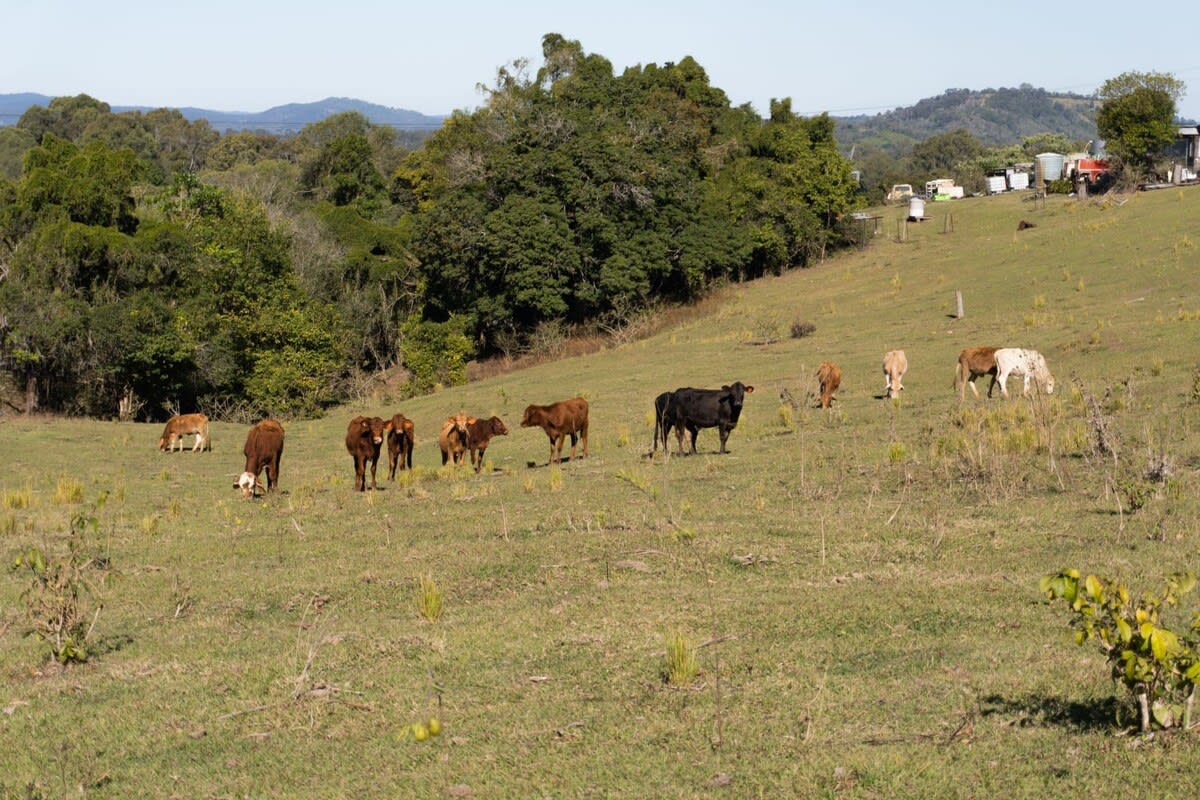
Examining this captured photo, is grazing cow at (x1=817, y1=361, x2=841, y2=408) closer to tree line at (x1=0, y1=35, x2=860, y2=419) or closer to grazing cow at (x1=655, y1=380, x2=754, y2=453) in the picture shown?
grazing cow at (x1=655, y1=380, x2=754, y2=453)

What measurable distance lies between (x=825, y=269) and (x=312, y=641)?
53.5 m

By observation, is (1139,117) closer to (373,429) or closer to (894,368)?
(894,368)

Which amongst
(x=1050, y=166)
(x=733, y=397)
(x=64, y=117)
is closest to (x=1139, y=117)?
(x=1050, y=166)

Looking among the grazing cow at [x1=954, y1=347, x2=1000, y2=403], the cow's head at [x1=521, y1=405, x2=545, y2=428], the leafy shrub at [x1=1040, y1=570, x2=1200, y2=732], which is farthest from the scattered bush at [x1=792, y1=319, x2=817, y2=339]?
the leafy shrub at [x1=1040, y1=570, x2=1200, y2=732]

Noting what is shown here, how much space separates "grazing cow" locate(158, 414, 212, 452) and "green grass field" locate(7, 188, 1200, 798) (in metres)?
7.13

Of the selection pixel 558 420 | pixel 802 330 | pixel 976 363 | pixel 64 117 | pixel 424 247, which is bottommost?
pixel 558 420

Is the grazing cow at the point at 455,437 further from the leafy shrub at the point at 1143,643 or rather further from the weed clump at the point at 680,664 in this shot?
the leafy shrub at the point at 1143,643

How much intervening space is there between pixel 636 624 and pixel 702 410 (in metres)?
13.5

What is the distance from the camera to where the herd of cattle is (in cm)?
2342

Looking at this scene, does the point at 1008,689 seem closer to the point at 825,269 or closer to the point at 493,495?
the point at 493,495

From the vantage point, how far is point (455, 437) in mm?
25875

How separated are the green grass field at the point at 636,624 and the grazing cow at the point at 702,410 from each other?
569 mm

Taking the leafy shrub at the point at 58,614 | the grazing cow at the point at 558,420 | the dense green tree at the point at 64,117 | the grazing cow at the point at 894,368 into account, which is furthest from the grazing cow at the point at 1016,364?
the dense green tree at the point at 64,117

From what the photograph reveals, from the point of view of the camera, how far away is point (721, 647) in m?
9.75
